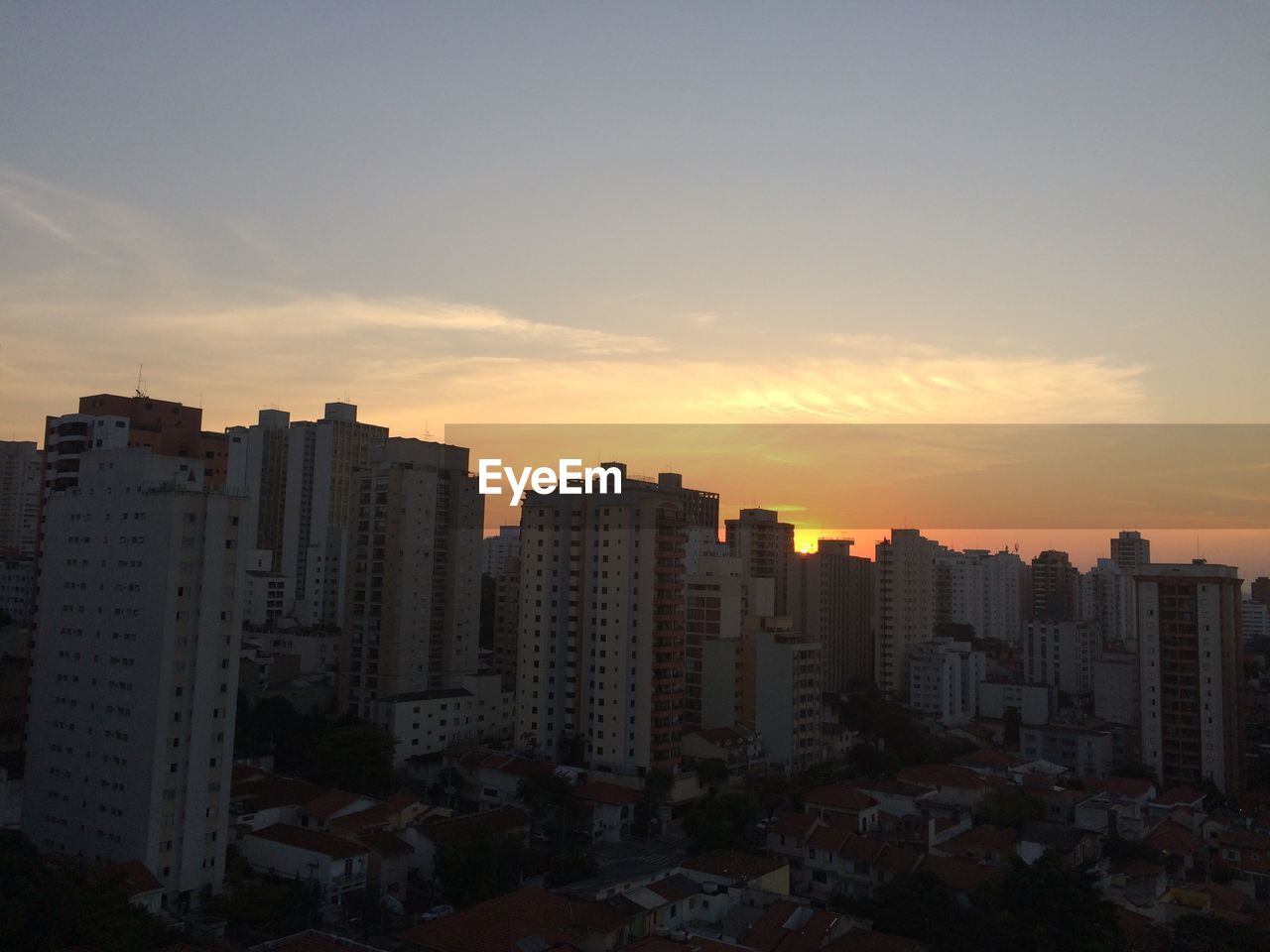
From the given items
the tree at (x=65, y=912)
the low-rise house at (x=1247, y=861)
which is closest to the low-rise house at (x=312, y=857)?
the tree at (x=65, y=912)

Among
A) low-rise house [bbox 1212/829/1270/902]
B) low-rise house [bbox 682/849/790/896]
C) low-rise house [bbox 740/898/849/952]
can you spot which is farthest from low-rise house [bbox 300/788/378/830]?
low-rise house [bbox 1212/829/1270/902]

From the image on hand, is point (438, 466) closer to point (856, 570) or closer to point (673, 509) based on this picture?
point (673, 509)

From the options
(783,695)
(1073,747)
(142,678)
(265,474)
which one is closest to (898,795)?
(783,695)

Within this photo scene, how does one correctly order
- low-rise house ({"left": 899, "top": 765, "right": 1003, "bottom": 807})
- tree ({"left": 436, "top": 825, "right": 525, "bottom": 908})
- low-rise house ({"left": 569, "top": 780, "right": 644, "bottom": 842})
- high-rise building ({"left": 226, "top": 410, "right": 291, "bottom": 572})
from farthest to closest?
high-rise building ({"left": 226, "top": 410, "right": 291, "bottom": 572})
low-rise house ({"left": 899, "top": 765, "right": 1003, "bottom": 807})
low-rise house ({"left": 569, "top": 780, "right": 644, "bottom": 842})
tree ({"left": 436, "top": 825, "right": 525, "bottom": 908})

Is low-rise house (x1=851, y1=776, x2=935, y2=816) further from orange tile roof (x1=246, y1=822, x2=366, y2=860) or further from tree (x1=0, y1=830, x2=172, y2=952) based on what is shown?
tree (x1=0, y1=830, x2=172, y2=952)

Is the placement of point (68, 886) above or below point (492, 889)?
above

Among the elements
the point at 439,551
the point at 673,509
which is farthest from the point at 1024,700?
the point at 439,551

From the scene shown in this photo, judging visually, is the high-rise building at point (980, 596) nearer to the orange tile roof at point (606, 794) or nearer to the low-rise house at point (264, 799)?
the orange tile roof at point (606, 794)
